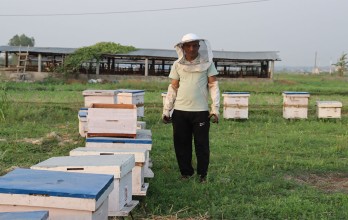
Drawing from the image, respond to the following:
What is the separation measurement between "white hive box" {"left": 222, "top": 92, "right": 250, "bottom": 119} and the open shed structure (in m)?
19.9

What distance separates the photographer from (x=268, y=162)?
7.53m

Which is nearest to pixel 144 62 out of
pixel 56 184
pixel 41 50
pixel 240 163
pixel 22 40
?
pixel 41 50

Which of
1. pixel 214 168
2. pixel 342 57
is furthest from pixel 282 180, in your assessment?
pixel 342 57

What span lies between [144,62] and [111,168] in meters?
33.5

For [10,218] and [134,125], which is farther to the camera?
[134,125]

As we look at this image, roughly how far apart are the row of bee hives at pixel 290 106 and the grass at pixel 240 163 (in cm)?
23

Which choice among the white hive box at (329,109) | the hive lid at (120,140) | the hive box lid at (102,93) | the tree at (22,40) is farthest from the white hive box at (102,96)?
the tree at (22,40)

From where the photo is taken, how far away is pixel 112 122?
596cm

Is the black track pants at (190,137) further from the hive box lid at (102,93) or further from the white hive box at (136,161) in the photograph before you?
the hive box lid at (102,93)

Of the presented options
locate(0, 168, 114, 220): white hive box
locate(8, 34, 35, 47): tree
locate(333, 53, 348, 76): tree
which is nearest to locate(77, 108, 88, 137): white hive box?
locate(0, 168, 114, 220): white hive box

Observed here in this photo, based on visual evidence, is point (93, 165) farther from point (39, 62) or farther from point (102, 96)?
point (39, 62)

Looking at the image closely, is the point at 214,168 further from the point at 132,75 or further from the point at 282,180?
the point at 132,75

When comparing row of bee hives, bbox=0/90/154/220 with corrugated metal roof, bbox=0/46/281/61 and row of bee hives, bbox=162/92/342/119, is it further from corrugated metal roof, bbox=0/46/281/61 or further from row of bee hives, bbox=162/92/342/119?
corrugated metal roof, bbox=0/46/281/61

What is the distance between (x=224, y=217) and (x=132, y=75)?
29575 mm
